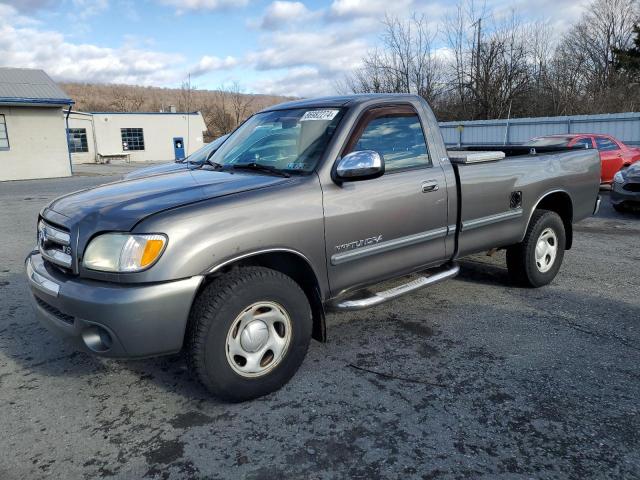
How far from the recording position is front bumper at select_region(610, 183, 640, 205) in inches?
361

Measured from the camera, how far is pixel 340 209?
131 inches

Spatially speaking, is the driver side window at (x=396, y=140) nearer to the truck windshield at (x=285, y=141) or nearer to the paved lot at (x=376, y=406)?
the truck windshield at (x=285, y=141)

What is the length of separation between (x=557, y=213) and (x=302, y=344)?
3.48m

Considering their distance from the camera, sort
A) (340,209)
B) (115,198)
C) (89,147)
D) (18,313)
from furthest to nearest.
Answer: (89,147)
(18,313)
(340,209)
(115,198)

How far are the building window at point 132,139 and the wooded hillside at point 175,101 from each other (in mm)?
23015

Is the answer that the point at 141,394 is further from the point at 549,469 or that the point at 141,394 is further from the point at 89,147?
the point at 89,147

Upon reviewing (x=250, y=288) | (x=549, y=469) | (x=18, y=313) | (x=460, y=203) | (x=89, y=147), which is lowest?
(x=549, y=469)

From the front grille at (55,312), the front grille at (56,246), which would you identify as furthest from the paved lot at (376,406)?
the front grille at (56,246)

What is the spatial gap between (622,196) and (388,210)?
25.7 ft

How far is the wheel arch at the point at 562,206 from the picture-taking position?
16.9 feet

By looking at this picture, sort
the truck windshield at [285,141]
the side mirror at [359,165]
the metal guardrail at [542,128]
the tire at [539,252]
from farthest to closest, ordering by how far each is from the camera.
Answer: the metal guardrail at [542,128], the tire at [539,252], the truck windshield at [285,141], the side mirror at [359,165]

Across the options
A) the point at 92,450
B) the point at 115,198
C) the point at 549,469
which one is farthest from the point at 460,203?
the point at 92,450

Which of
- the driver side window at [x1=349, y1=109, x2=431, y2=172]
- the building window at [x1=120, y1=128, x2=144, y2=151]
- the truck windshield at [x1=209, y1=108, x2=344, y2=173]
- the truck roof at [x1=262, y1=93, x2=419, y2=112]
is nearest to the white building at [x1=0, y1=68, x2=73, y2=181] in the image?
the building window at [x1=120, y1=128, x2=144, y2=151]

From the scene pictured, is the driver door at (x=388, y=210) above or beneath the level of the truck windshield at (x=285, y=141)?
beneath
